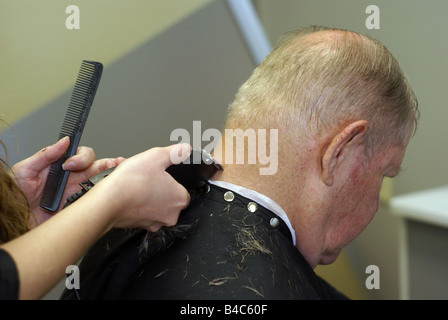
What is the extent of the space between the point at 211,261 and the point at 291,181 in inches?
9.8

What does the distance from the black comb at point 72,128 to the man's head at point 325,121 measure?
33cm

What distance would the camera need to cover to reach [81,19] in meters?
1.55

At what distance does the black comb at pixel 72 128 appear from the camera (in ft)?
3.40

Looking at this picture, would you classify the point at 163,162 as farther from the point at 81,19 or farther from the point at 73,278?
the point at 81,19

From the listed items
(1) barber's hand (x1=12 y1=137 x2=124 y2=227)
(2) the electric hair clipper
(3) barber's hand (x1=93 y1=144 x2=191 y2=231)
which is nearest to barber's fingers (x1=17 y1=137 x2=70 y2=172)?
(1) barber's hand (x1=12 y1=137 x2=124 y2=227)

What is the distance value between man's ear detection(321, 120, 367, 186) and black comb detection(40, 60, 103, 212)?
0.54 m

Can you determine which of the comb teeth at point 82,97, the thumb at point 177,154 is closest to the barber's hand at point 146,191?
the thumb at point 177,154

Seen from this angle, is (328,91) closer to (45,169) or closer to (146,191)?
(146,191)

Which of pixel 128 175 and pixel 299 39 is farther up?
pixel 299 39

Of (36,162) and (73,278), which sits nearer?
(73,278)
